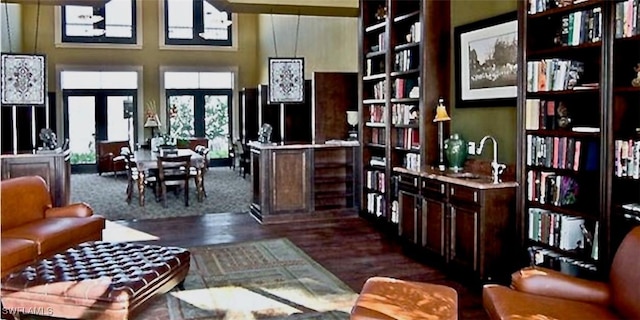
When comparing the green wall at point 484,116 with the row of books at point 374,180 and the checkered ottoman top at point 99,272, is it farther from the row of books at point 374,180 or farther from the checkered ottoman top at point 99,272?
the checkered ottoman top at point 99,272

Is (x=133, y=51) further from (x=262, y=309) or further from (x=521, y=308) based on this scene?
(x=521, y=308)

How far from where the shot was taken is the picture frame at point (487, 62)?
5.23m

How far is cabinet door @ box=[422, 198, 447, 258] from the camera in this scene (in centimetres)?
530

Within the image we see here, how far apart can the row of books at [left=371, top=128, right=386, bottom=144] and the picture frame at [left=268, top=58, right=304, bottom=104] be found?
4.19 ft

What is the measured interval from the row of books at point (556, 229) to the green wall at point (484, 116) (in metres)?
0.85

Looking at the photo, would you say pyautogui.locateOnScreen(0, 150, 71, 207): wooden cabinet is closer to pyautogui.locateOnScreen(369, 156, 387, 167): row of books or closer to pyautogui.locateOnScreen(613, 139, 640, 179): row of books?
pyautogui.locateOnScreen(369, 156, 387, 167): row of books

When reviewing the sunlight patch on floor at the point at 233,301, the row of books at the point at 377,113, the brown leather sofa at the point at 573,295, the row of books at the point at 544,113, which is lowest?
the sunlight patch on floor at the point at 233,301

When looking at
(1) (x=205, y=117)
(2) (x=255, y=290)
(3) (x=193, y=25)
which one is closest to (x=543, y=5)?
(2) (x=255, y=290)

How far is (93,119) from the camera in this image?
15.8 metres

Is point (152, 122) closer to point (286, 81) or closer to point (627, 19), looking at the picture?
point (286, 81)

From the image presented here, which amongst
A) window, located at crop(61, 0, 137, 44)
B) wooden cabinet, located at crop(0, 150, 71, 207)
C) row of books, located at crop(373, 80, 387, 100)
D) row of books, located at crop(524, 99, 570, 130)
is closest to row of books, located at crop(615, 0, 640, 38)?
row of books, located at crop(524, 99, 570, 130)

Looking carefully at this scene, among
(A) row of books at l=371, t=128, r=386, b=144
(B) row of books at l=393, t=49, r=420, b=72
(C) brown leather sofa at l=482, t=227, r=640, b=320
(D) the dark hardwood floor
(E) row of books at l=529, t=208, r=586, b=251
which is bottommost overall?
(D) the dark hardwood floor

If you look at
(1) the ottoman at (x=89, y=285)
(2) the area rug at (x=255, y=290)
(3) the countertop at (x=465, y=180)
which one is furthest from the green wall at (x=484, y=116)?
(1) the ottoman at (x=89, y=285)

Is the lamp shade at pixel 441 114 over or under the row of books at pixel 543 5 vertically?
under
